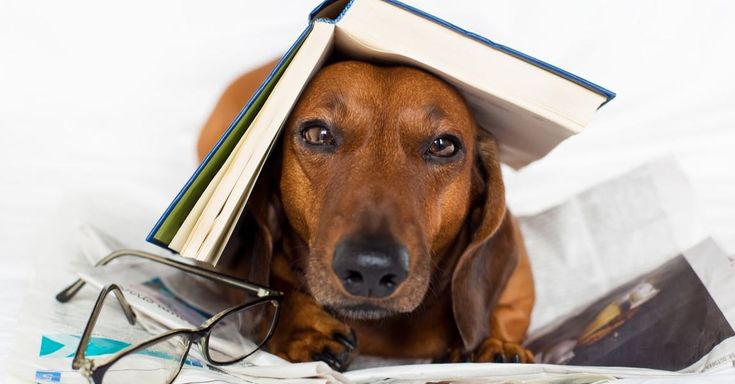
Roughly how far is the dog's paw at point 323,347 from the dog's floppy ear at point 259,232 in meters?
0.17

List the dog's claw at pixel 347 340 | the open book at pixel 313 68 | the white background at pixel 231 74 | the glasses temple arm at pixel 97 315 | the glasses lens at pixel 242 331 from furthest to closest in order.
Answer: the white background at pixel 231 74 → the dog's claw at pixel 347 340 → the glasses lens at pixel 242 331 → the open book at pixel 313 68 → the glasses temple arm at pixel 97 315

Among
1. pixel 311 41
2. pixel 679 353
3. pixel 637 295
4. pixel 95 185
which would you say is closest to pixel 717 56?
pixel 637 295

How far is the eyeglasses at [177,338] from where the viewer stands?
65.5 inches

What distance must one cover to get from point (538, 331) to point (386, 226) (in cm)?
84

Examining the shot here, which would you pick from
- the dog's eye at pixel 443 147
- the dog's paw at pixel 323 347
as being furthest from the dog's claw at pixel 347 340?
the dog's eye at pixel 443 147

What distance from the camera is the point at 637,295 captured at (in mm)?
2355

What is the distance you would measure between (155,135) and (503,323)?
1666 millimetres

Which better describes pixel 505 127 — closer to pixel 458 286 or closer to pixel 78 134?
pixel 458 286

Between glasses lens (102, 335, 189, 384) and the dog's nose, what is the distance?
0.38 m

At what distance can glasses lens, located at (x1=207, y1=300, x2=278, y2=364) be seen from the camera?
204 centimetres

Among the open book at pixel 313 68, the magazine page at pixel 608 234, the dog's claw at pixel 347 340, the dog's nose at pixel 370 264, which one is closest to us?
the dog's nose at pixel 370 264

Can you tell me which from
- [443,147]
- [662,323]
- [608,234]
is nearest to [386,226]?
[443,147]

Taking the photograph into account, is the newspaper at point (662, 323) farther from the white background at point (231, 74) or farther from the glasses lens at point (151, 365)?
the glasses lens at point (151, 365)

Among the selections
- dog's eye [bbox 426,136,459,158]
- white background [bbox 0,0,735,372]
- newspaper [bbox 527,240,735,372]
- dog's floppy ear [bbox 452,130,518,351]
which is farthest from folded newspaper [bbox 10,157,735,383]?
white background [bbox 0,0,735,372]
